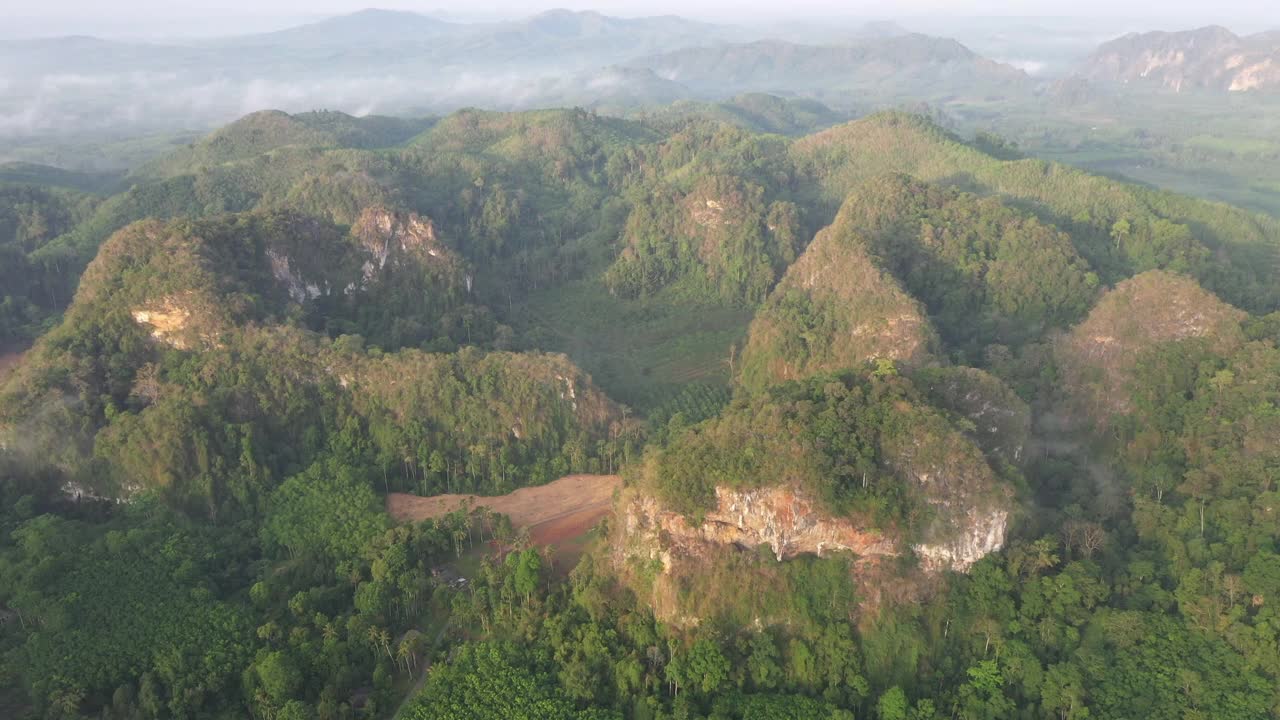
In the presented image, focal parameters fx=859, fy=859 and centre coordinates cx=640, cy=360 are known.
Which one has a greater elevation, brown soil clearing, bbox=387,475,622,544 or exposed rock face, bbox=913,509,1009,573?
exposed rock face, bbox=913,509,1009,573

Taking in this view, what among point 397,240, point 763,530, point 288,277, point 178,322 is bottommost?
point 763,530

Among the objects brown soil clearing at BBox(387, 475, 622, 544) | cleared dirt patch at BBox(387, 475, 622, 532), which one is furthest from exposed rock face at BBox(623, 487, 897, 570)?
brown soil clearing at BBox(387, 475, 622, 544)

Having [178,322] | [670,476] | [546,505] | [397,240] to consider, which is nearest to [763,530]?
[670,476]

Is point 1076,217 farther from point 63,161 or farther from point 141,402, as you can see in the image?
point 63,161

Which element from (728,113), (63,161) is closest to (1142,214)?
(728,113)

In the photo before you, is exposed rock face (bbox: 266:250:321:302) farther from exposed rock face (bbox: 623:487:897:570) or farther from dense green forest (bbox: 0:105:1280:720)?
exposed rock face (bbox: 623:487:897:570)

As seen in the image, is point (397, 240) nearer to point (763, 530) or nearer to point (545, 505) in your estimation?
point (545, 505)

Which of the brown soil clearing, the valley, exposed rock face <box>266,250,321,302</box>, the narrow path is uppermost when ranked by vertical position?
exposed rock face <box>266,250,321,302</box>

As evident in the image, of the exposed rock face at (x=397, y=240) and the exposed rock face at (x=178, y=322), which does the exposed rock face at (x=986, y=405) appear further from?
the exposed rock face at (x=178, y=322)
